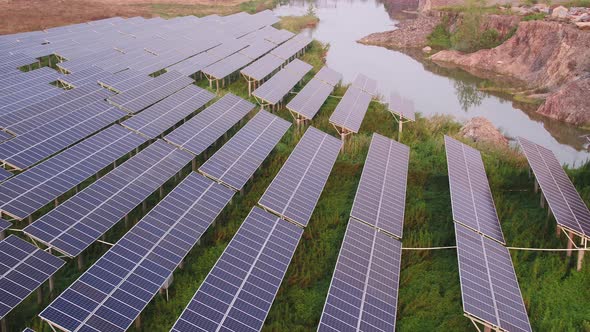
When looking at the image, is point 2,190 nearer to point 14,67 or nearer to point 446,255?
point 446,255

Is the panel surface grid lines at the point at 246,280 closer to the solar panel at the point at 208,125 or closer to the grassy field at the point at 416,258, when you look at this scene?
the grassy field at the point at 416,258

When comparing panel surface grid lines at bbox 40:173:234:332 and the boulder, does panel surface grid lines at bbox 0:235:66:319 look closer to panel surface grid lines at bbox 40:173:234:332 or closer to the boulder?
panel surface grid lines at bbox 40:173:234:332

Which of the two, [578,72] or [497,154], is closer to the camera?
[497,154]

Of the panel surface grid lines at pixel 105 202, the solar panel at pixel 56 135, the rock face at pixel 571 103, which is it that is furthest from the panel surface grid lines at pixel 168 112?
the rock face at pixel 571 103

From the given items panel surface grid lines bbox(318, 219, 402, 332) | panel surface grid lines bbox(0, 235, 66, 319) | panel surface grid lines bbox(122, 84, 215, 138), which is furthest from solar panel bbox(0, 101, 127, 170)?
panel surface grid lines bbox(318, 219, 402, 332)

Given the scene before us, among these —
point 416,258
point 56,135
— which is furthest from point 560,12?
point 56,135

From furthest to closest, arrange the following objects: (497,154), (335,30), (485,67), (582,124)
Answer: (335,30), (485,67), (582,124), (497,154)

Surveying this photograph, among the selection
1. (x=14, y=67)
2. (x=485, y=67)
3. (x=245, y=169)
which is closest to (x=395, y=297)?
(x=245, y=169)
